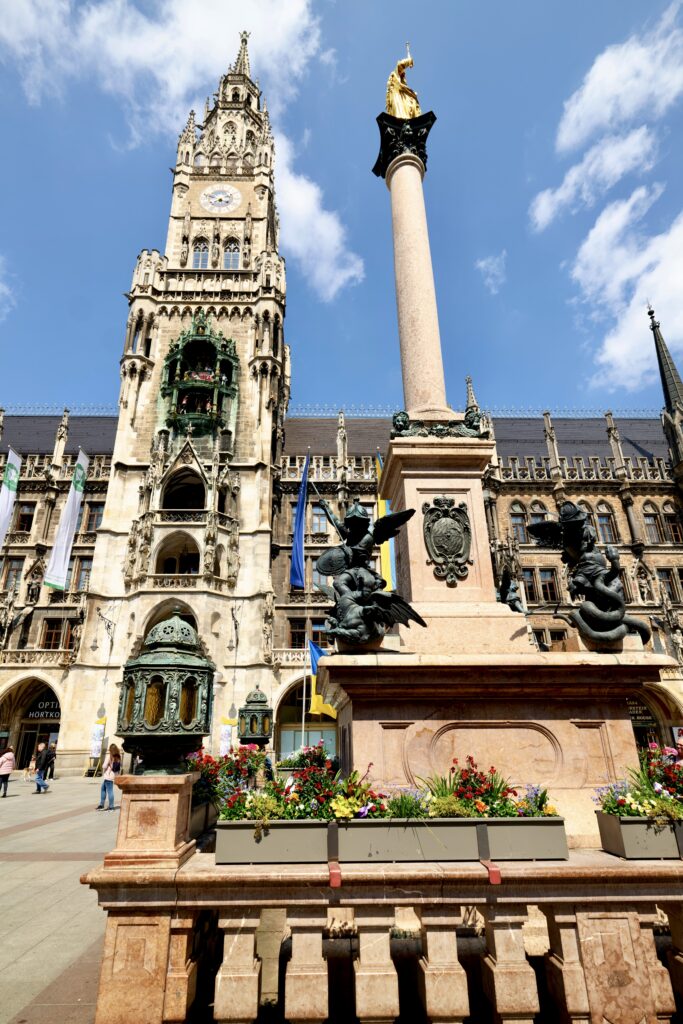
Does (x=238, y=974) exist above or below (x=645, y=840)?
below

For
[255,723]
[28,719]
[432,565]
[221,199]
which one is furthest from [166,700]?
[221,199]

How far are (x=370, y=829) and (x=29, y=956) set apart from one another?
151 inches

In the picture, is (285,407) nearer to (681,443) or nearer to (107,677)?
(107,677)

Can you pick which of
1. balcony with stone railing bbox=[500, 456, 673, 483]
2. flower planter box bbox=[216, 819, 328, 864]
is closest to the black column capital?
flower planter box bbox=[216, 819, 328, 864]

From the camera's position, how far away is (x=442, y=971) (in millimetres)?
3537

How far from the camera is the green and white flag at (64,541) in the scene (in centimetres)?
2834

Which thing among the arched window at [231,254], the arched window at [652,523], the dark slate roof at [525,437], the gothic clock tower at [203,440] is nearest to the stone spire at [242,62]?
the gothic clock tower at [203,440]

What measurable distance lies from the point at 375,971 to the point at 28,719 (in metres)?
34.7

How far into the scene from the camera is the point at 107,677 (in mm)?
26516

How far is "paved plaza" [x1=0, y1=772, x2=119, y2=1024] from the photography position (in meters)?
4.15

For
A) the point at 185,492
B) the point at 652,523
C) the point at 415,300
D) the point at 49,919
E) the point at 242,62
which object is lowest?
the point at 49,919

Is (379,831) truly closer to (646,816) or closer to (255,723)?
(646,816)

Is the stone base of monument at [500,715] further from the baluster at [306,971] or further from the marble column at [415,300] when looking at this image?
the marble column at [415,300]

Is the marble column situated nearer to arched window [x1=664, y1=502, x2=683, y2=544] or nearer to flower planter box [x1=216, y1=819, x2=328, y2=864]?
flower planter box [x1=216, y1=819, x2=328, y2=864]
